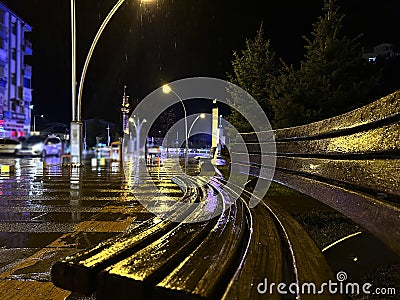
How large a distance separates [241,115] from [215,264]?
13.9m

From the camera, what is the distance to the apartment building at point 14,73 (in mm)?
50156

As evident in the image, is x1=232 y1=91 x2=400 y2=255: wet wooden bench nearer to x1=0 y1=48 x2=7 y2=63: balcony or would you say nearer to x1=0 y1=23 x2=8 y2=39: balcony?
x1=0 y1=48 x2=7 y2=63: balcony

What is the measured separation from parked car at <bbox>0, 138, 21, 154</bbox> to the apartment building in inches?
485

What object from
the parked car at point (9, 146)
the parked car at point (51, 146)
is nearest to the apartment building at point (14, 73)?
the parked car at point (51, 146)

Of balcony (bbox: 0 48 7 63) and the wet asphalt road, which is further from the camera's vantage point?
balcony (bbox: 0 48 7 63)

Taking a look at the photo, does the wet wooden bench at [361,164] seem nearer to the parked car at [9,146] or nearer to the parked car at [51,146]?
the parked car at [51,146]

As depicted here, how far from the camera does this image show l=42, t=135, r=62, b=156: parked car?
36141mm

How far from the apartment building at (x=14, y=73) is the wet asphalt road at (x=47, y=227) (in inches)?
1760

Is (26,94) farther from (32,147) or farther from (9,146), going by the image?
(32,147)

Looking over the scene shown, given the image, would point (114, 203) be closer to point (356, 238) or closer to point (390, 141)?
point (356, 238)

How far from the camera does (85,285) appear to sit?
1742 mm

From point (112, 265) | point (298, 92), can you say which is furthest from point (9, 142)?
point (112, 265)

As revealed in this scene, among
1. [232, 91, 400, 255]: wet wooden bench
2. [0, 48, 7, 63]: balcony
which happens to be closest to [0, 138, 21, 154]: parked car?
[0, 48, 7, 63]: balcony

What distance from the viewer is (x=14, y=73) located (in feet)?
180
